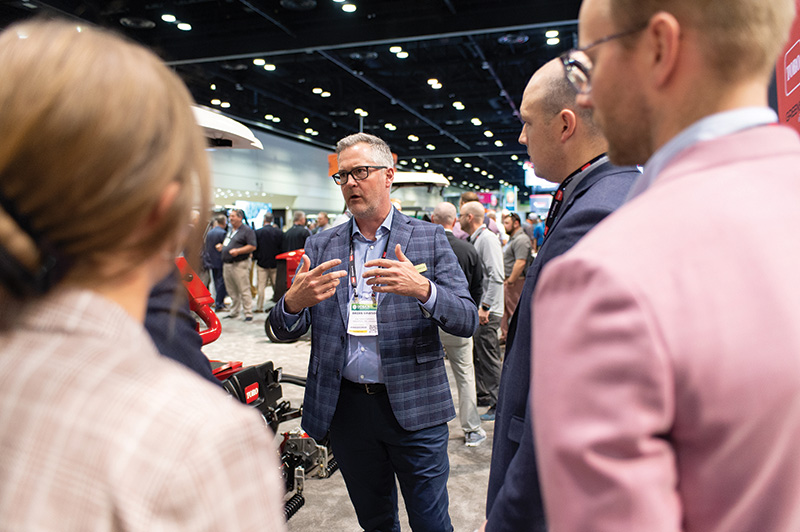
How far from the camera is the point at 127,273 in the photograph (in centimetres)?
60

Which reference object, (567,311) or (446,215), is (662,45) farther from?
(446,215)

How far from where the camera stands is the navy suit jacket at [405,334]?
2.09 meters

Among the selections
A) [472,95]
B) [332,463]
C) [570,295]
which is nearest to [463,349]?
[332,463]

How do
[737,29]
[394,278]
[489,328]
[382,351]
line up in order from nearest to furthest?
[737,29]
[394,278]
[382,351]
[489,328]

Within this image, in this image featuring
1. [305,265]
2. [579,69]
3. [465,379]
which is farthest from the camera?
[465,379]

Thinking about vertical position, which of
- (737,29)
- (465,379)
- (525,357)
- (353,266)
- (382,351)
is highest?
(737,29)

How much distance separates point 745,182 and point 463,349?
12.8 ft

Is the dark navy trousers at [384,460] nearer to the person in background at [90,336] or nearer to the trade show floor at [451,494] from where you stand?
the trade show floor at [451,494]

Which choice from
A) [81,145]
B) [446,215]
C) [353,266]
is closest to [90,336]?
[81,145]

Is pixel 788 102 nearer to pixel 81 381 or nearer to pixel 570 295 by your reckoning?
pixel 570 295

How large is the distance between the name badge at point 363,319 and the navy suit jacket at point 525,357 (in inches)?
33.2

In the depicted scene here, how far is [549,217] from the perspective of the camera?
1.51m

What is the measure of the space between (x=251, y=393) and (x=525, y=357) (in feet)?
6.78

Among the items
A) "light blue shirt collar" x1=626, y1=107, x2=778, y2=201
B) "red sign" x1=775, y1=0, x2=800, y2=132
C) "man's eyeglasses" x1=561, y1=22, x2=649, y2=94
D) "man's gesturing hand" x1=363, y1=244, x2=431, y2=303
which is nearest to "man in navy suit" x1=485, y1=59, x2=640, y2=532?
"man's eyeglasses" x1=561, y1=22, x2=649, y2=94
